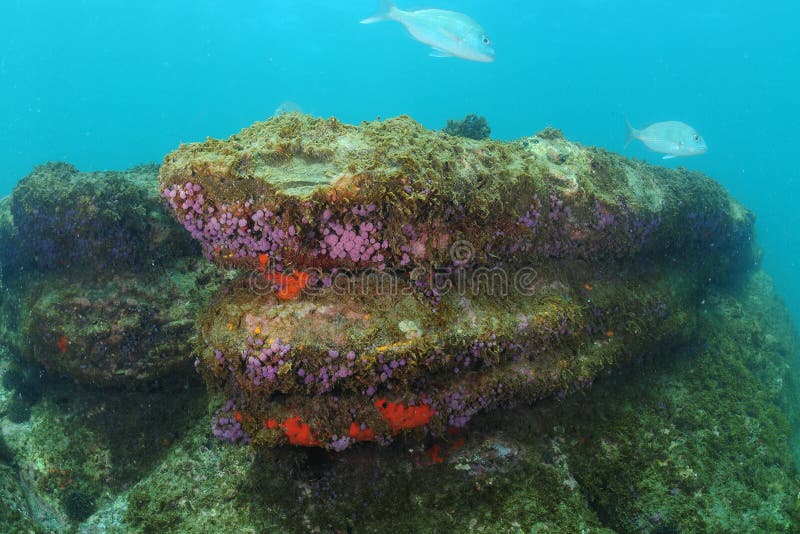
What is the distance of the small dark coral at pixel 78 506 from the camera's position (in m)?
4.91

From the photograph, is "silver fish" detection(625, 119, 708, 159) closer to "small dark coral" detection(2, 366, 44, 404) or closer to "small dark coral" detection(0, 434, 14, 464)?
"small dark coral" detection(2, 366, 44, 404)

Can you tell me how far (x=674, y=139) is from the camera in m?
10.9

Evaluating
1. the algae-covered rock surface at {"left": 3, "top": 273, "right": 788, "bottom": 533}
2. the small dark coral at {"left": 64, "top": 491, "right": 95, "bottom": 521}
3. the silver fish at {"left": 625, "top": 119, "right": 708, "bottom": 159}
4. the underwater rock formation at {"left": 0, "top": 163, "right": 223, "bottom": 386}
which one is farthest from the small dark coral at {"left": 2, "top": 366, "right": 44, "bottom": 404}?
the silver fish at {"left": 625, "top": 119, "right": 708, "bottom": 159}

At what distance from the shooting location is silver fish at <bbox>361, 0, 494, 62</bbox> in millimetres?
8594

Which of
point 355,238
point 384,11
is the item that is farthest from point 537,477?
point 384,11

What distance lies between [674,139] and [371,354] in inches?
429

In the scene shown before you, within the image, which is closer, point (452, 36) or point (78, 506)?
point (78, 506)

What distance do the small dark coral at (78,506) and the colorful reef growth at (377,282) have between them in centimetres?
217

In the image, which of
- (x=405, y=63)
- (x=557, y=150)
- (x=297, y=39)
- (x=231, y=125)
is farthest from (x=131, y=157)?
(x=405, y=63)

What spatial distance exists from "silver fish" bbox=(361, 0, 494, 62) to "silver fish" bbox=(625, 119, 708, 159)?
5449 millimetres

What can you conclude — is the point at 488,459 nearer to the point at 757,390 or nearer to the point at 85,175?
the point at 757,390

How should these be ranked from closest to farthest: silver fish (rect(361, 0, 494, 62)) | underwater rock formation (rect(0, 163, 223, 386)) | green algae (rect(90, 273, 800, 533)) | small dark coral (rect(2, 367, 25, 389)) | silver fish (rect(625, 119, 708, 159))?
green algae (rect(90, 273, 800, 533)), underwater rock formation (rect(0, 163, 223, 386)), small dark coral (rect(2, 367, 25, 389)), silver fish (rect(361, 0, 494, 62)), silver fish (rect(625, 119, 708, 159))

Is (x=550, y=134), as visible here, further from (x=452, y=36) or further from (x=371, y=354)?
(x=371, y=354)

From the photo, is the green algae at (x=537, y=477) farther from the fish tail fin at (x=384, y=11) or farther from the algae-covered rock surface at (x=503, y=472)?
the fish tail fin at (x=384, y=11)
